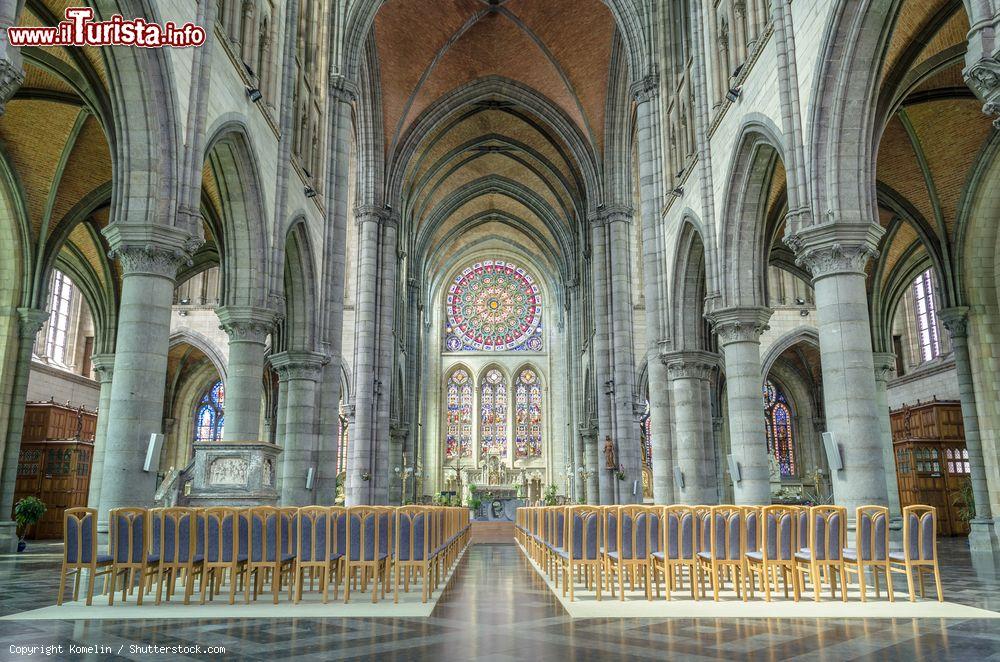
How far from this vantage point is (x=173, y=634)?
598cm

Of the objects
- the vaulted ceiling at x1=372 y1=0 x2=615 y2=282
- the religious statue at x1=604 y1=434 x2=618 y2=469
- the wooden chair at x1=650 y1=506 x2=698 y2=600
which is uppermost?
the vaulted ceiling at x1=372 y1=0 x2=615 y2=282

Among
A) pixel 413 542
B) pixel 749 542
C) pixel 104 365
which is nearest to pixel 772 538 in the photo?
pixel 749 542

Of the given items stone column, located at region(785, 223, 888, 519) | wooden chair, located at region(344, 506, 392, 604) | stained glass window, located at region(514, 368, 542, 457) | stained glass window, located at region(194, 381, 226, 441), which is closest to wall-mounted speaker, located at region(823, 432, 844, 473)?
stone column, located at region(785, 223, 888, 519)

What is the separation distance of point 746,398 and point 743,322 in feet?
4.63

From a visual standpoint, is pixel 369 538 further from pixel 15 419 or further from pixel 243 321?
pixel 15 419

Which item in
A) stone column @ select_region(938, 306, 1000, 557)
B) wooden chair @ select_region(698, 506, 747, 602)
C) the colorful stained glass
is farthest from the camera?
the colorful stained glass

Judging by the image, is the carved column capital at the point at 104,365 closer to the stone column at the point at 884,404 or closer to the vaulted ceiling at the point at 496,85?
the vaulted ceiling at the point at 496,85

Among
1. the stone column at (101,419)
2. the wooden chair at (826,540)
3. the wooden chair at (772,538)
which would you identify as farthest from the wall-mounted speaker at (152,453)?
the stone column at (101,419)

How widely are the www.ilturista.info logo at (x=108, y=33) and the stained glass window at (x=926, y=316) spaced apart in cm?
2730

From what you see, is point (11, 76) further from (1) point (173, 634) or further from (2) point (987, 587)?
(2) point (987, 587)

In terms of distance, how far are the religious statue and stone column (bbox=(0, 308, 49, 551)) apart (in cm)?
1695

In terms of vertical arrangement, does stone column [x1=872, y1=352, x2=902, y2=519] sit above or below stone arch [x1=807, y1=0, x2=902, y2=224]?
below

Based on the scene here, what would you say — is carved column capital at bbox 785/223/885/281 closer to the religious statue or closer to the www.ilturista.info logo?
the www.ilturista.info logo

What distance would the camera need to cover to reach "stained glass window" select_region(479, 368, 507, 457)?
1832 inches
